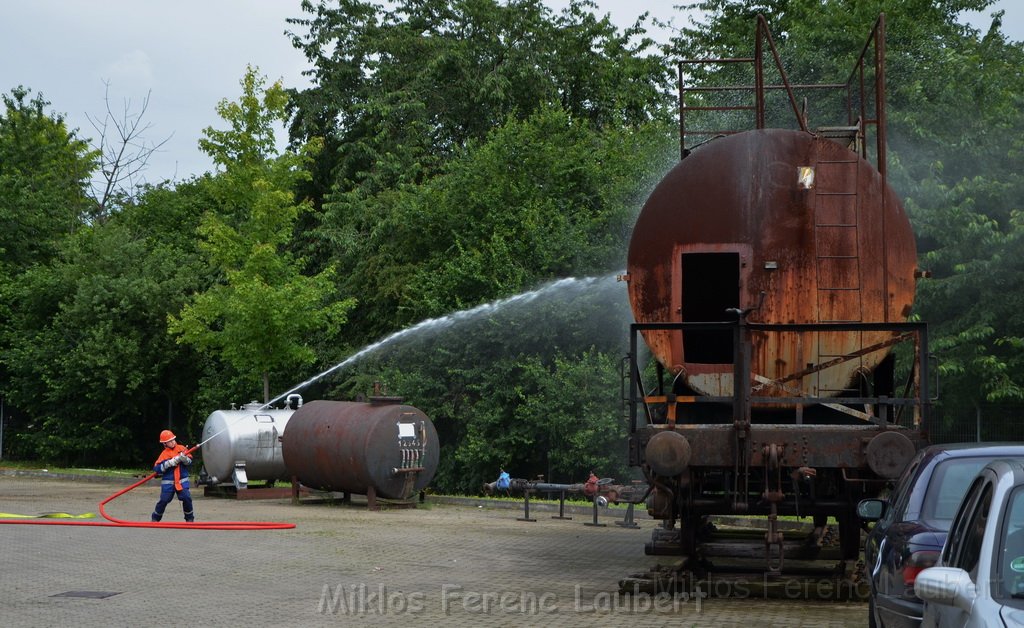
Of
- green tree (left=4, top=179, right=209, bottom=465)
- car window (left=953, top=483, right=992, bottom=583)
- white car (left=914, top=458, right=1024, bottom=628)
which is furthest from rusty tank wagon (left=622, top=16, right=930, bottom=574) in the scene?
green tree (left=4, top=179, right=209, bottom=465)

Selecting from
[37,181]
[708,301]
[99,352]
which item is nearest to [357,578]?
[708,301]

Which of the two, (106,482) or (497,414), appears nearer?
(497,414)

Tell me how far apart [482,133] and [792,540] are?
88.7 feet

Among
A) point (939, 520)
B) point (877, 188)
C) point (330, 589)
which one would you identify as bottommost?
point (330, 589)

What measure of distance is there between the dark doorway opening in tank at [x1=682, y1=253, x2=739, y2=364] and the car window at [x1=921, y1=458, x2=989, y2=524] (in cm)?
382

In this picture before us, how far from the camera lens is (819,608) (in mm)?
10414

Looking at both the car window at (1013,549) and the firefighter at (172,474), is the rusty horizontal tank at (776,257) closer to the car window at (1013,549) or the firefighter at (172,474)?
the car window at (1013,549)

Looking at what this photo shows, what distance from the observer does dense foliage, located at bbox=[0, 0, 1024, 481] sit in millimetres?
23797

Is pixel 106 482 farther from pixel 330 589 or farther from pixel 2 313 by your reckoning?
pixel 330 589

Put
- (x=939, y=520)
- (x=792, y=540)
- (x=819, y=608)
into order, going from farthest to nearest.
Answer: (x=792, y=540)
(x=819, y=608)
(x=939, y=520)

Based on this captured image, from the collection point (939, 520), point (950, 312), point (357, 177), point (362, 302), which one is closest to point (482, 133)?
point (357, 177)

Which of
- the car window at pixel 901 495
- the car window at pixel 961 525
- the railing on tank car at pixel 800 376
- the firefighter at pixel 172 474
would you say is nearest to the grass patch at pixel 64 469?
the firefighter at pixel 172 474

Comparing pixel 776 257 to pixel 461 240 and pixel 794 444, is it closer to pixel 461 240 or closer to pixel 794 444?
pixel 794 444

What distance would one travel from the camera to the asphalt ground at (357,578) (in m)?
9.77
